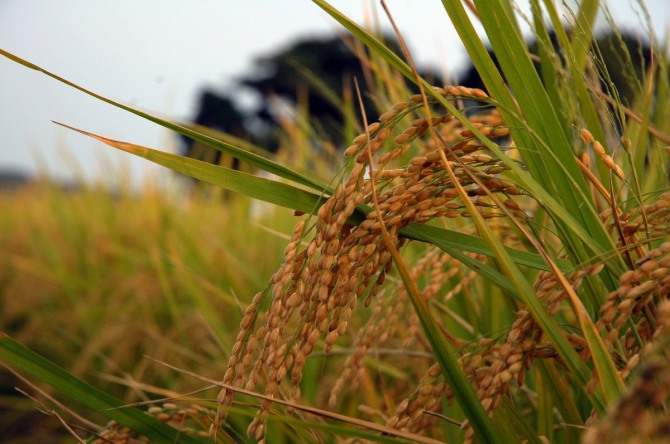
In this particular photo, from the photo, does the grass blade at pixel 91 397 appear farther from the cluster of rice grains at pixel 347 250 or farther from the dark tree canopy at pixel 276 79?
the dark tree canopy at pixel 276 79

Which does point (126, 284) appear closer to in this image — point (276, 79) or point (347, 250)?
point (347, 250)

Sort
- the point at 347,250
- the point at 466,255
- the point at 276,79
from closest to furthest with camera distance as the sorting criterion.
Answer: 1. the point at 347,250
2. the point at 466,255
3. the point at 276,79

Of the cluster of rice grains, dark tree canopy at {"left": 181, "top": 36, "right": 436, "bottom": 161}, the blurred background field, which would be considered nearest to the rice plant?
the cluster of rice grains

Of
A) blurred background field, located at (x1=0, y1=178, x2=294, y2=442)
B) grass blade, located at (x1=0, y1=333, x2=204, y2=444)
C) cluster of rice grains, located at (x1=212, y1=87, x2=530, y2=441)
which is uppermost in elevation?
cluster of rice grains, located at (x1=212, y1=87, x2=530, y2=441)

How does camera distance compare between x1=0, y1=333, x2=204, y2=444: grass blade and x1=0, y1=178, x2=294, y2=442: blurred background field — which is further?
x1=0, y1=178, x2=294, y2=442: blurred background field

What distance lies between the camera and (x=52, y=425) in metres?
3.74

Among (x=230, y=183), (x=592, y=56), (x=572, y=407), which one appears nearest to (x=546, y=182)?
(x=592, y=56)

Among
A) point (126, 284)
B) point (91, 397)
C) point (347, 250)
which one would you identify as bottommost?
point (126, 284)

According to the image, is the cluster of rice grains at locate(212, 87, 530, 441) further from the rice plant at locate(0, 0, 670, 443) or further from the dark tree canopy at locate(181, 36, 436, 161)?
the dark tree canopy at locate(181, 36, 436, 161)

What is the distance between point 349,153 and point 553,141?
31 centimetres

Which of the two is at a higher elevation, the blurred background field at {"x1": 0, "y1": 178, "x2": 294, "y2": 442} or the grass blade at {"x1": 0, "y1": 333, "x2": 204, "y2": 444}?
the grass blade at {"x1": 0, "y1": 333, "x2": 204, "y2": 444}

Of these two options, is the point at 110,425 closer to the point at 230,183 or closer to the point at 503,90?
the point at 230,183

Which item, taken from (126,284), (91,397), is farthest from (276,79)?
(91,397)

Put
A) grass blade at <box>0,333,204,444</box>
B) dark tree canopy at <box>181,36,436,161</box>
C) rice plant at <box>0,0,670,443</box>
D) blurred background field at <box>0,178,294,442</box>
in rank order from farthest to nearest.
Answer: dark tree canopy at <box>181,36,436,161</box>, blurred background field at <box>0,178,294,442</box>, grass blade at <box>0,333,204,444</box>, rice plant at <box>0,0,670,443</box>
